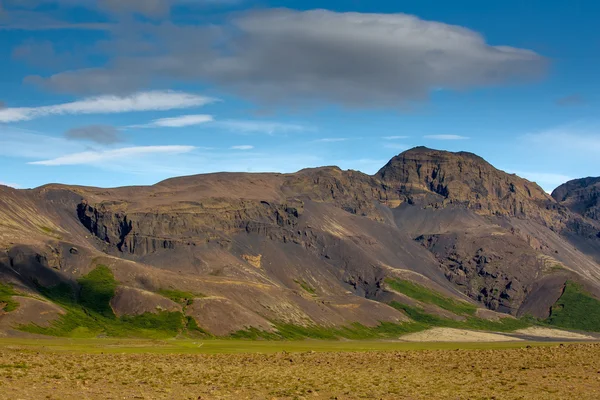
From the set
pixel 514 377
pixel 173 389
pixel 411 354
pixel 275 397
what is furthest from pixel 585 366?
pixel 173 389

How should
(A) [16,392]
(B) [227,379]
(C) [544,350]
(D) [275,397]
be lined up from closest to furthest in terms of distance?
1. (A) [16,392]
2. (D) [275,397]
3. (B) [227,379]
4. (C) [544,350]

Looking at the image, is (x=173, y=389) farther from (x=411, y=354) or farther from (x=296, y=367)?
(x=411, y=354)

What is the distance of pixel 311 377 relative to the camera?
6719 cm

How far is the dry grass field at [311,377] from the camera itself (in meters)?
55.0

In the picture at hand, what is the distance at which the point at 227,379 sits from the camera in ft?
211

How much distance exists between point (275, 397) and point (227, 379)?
11.6 metres

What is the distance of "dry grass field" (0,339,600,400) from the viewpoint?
2164 inches

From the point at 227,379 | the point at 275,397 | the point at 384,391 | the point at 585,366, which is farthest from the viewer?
the point at 585,366

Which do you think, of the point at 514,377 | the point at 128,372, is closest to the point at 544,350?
the point at 514,377

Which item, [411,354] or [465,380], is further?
[411,354]

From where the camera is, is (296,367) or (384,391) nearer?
(384,391)

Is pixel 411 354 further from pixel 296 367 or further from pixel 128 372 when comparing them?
pixel 128 372

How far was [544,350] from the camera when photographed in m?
91.6

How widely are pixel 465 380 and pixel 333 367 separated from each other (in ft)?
57.4
